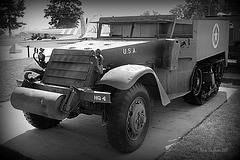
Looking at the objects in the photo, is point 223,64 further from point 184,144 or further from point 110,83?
point 110,83

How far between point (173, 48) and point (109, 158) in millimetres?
2042

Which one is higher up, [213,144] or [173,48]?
[173,48]

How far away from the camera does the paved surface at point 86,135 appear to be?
3.61 m

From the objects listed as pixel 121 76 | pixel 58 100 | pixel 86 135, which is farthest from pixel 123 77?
pixel 86 135

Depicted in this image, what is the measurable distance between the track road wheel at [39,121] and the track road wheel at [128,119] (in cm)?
146

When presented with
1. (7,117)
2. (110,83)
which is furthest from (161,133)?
(7,117)

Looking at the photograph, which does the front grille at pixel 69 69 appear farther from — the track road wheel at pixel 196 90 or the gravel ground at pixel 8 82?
the gravel ground at pixel 8 82

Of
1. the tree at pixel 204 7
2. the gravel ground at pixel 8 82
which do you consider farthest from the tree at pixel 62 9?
the tree at pixel 204 7

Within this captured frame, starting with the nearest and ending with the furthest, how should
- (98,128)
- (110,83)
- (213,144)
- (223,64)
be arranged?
(110,83) → (213,144) → (98,128) → (223,64)

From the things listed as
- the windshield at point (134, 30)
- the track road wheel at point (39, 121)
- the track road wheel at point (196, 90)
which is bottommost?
the track road wheel at point (39, 121)

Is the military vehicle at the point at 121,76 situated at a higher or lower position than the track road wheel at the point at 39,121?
higher

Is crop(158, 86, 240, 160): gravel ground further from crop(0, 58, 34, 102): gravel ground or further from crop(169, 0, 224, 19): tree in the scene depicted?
crop(169, 0, 224, 19): tree

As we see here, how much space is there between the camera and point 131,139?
3611 millimetres

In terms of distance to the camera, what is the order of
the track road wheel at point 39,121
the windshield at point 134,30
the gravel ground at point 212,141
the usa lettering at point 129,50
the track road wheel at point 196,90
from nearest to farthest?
the gravel ground at point 212,141 → the usa lettering at point 129,50 → the track road wheel at point 39,121 → the windshield at point 134,30 → the track road wheel at point 196,90
